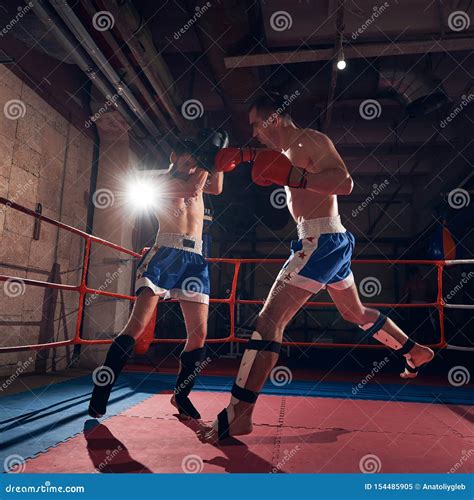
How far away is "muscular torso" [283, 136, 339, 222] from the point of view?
6.90 ft

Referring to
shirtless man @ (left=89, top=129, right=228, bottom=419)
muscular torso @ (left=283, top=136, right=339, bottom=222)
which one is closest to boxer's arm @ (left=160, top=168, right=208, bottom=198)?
shirtless man @ (left=89, top=129, right=228, bottom=419)

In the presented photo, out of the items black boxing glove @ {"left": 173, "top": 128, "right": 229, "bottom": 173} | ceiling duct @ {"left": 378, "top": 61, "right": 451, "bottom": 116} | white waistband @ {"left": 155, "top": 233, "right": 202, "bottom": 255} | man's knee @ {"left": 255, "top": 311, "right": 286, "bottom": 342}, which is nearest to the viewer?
man's knee @ {"left": 255, "top": 311, "right": 286, "bottom": 342}

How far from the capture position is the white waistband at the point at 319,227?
210 centimetres

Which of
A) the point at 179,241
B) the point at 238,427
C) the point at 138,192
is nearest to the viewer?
the point at 238,427

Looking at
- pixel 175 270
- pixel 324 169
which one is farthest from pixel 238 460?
pixel 324 169

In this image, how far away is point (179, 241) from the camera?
97.6 inches

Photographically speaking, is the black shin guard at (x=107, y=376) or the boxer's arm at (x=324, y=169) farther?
the black shin guard at (x=107, y=376)

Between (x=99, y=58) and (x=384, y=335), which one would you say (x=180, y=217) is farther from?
(x=99, y=58)

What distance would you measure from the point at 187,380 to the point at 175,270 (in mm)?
683

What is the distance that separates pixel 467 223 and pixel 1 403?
7.73 m

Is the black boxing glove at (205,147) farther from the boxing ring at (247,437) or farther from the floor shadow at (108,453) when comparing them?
the floor shadow at (108,453)

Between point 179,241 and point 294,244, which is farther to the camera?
point 179,241

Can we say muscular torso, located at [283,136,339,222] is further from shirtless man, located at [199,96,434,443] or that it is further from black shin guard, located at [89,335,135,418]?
black shin guard, located at [89,335,135,418]

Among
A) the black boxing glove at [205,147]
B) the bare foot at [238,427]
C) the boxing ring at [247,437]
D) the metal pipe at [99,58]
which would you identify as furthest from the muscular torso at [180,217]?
the metal pipe at [99,58]
